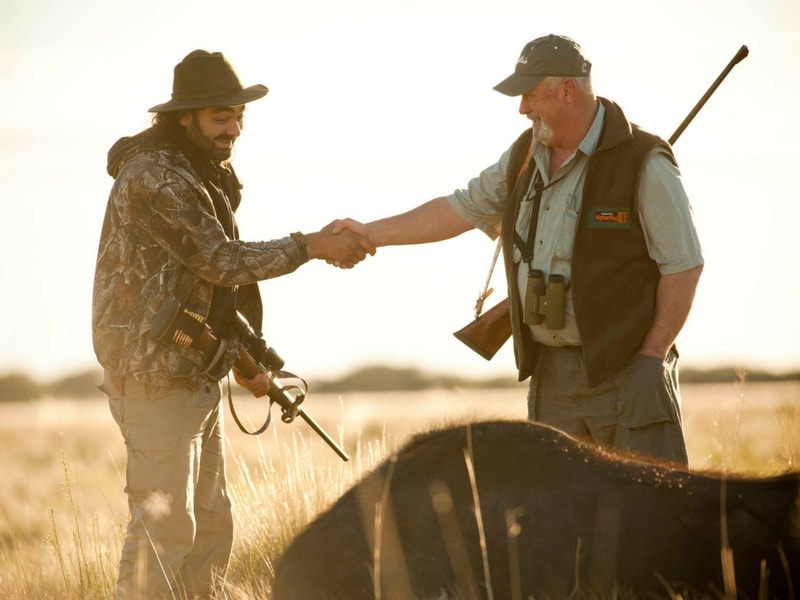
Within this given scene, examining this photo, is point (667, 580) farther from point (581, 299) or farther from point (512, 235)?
point (512, 235)

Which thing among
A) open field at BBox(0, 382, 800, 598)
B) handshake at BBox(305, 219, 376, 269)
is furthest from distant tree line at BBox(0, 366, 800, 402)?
handshake at BBox(305, 219, 376, 269)

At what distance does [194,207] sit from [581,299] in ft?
6.41

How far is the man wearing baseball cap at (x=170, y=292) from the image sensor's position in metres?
5.19

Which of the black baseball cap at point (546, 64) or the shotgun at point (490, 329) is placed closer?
the black baseball cap at point (546, 64)

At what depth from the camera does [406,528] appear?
3.50 m

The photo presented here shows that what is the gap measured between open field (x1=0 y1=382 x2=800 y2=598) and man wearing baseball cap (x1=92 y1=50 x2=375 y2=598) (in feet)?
1.39

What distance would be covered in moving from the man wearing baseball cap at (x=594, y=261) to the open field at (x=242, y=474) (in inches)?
13.8

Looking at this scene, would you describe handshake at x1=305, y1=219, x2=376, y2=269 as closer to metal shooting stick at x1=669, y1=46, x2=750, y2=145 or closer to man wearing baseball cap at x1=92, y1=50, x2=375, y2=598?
man wearing baseball cap at x1=92, y1=50, x2=375, y2=598

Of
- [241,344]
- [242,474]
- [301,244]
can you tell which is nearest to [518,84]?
[301,244]

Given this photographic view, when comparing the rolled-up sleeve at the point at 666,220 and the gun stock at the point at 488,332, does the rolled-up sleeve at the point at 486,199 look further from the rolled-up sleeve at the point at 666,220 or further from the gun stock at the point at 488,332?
the rolled-up sleeve at the point at 666,220

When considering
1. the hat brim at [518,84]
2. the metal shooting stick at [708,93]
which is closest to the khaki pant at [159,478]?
the hat brim at [518,84]

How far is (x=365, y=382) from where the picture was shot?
223 ft

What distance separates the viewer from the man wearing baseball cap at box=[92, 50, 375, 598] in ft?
17.0

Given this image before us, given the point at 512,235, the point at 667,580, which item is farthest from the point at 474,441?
the point at 512,235
